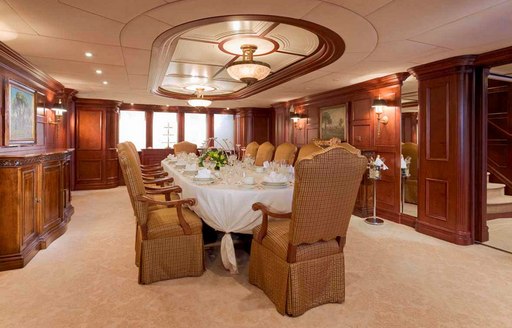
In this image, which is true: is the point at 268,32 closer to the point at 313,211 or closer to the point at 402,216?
the point at 313,211

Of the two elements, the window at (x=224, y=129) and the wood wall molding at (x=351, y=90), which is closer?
the wood wall molding at (x=351, y=90)

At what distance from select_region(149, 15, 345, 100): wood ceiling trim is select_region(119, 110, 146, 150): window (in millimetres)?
2863

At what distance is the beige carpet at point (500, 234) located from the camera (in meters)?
3.82

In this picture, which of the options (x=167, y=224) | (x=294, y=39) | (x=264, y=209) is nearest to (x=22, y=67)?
(x=167, y=224)

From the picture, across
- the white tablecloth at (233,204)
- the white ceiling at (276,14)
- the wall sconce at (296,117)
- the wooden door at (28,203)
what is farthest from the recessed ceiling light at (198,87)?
the white tablecloth at (233,204)

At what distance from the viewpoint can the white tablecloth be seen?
2.61 metres

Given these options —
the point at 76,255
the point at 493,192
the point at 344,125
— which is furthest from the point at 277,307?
the point at 493,192

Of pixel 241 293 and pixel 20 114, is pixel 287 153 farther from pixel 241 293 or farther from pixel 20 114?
pixel 20 114

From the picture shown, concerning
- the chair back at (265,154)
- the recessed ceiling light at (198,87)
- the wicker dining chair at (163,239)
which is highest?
the recessed ceiling light at (198,87)

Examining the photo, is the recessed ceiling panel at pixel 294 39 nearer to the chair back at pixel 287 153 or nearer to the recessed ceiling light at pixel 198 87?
the chair back at pixel 287 153

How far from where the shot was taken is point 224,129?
1066 centimetres

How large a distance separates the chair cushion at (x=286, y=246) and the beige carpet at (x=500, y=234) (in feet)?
9.21

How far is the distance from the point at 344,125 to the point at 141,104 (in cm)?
617

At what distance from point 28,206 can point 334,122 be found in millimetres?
5373
